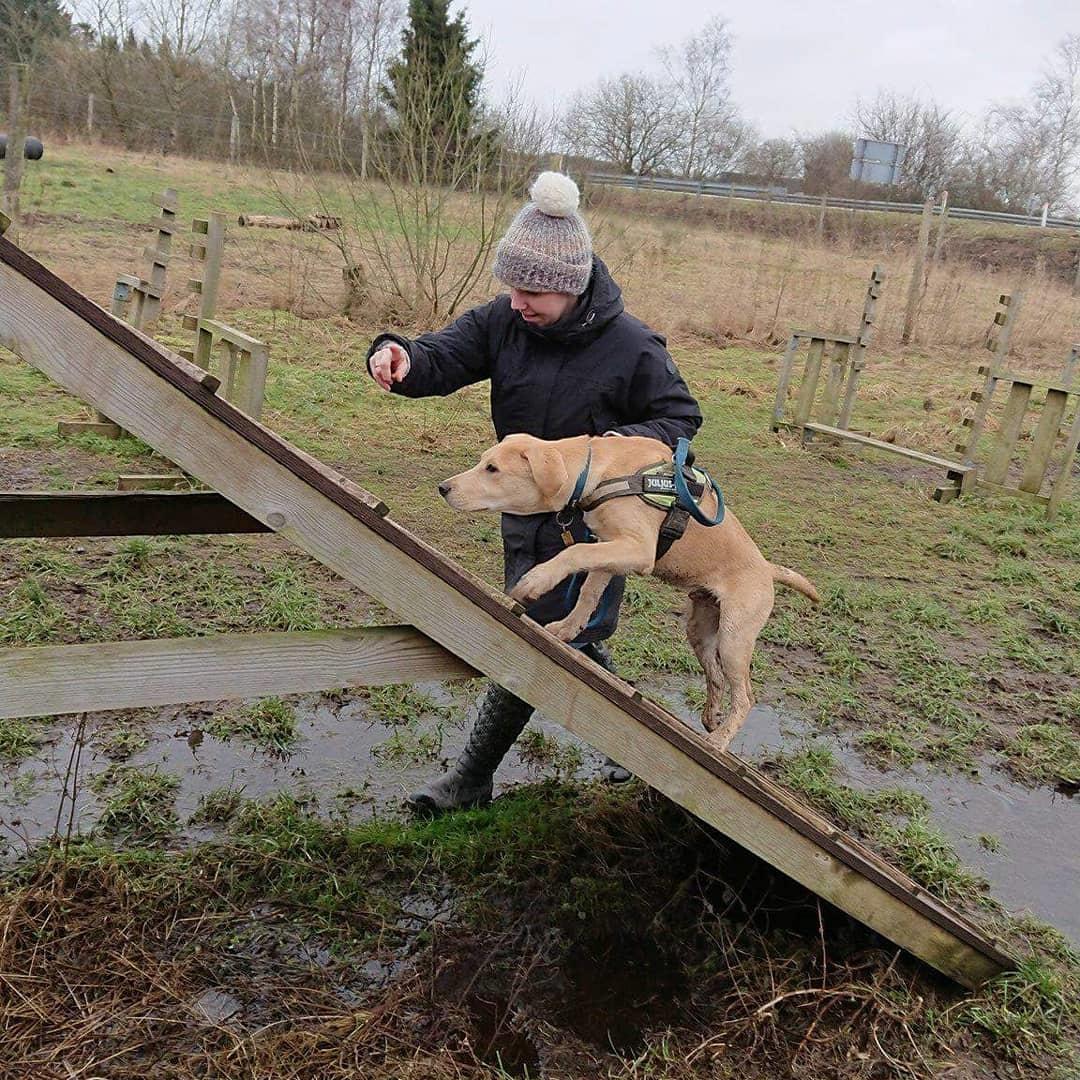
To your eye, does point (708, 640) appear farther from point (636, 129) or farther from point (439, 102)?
point (636, 129)

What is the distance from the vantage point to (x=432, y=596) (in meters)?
2.76

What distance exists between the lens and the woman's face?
10.5 ft

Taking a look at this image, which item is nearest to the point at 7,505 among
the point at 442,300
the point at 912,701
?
the point at 912,701

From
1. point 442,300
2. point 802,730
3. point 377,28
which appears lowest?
point 802,730

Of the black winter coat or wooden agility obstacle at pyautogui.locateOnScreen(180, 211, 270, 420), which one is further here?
wooden agility obstacle at pyautogui.locateOnScreen(180, 211, 270, 420)

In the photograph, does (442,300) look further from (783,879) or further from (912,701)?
(783,879)

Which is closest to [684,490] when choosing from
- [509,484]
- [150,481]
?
[509,484]

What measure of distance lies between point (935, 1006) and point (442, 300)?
11852mm

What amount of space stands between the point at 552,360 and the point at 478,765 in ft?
5.22

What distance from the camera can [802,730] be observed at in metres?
5.11

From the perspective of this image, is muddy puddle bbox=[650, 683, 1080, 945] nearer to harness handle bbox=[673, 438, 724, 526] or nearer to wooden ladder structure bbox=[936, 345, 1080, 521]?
harness handle bbox=[673, 438, 724, 526]

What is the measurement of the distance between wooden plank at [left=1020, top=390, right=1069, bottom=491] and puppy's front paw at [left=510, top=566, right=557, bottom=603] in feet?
26.3

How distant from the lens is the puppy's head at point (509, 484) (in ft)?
10.2

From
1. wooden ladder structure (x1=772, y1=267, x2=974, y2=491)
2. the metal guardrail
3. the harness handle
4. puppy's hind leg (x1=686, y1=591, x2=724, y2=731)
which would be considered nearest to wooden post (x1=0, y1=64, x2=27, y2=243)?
wooden ladder structure (x1=772, y1=267, x2=974, y2=491)
